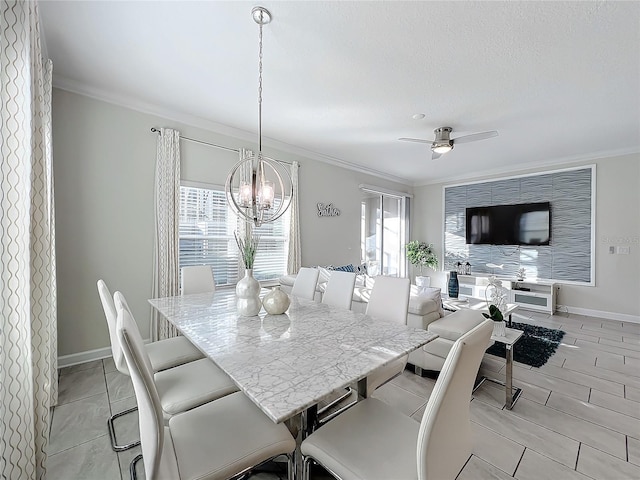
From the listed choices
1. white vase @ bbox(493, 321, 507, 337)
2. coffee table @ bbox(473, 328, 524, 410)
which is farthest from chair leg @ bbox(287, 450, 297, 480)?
white vase @ bbox(493, 321, 507, 337)

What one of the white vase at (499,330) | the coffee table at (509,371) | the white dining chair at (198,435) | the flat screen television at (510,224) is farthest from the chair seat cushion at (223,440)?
the flat screen television at (510,224)

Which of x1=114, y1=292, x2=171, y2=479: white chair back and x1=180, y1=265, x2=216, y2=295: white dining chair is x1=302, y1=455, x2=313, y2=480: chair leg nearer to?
x1=114, y1=292, x2=171, y2=479: white chair back

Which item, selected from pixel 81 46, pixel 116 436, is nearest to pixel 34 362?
pixel 116 436

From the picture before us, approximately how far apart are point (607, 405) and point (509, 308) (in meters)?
1.28

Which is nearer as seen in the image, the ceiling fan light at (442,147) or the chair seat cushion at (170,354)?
the chair seat cushion at (170,354)

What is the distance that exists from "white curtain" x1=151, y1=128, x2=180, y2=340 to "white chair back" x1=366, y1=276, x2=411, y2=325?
2.42 metres

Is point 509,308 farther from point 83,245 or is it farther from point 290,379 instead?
point 83,245

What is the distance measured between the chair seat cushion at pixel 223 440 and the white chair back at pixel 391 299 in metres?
1.17

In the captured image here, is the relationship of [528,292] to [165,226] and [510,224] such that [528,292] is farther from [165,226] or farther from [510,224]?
[165,226]

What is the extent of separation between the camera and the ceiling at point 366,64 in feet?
6.20

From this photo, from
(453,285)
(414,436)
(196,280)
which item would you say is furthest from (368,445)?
(453,285)

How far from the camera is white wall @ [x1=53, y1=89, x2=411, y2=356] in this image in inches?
110

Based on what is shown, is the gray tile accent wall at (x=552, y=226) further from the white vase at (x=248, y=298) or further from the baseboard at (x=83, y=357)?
the baseboard at (x=83, y=357)

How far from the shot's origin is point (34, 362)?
1.56m
